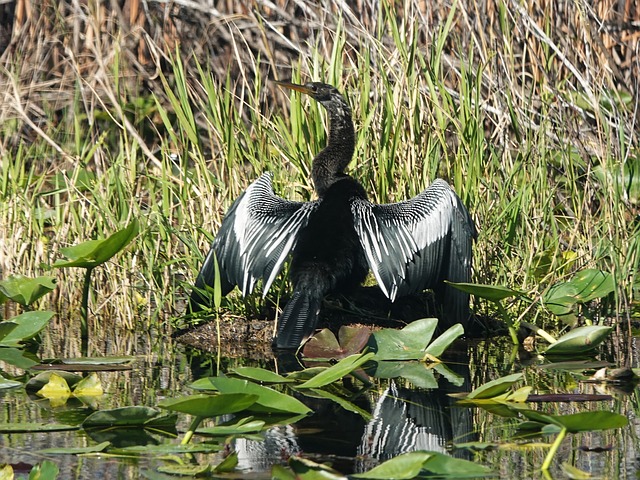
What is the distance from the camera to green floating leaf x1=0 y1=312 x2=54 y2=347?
16.0 ft

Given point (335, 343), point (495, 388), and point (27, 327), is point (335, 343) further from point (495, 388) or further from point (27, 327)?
point (27, 327)

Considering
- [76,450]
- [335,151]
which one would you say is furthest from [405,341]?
[76,450]

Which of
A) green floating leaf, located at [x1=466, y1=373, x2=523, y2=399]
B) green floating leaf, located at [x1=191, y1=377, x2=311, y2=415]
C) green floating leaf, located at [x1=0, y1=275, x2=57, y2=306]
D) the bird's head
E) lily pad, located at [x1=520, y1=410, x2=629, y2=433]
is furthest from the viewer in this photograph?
the bird's head

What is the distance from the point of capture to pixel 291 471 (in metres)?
3.11

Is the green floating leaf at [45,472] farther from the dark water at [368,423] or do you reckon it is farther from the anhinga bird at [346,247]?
the anhinga bird at [346,247]

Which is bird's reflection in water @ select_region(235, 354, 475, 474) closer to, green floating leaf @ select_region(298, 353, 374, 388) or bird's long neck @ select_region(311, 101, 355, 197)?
green floating leaf @ select_region(298, 353, 374, 388)

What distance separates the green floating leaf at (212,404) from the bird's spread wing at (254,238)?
1.67m

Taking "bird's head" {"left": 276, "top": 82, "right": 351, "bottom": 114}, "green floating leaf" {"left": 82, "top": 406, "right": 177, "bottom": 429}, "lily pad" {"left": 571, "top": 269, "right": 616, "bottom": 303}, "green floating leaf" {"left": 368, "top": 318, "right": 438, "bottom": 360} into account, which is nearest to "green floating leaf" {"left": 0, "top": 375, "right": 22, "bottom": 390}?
"green floating leaf" {"left": 82, "top": 406, "right": 177, "bottom": 429}

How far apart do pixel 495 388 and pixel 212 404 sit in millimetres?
1140

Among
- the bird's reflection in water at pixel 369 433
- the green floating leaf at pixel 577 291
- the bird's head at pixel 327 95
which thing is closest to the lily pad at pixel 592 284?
the green floating leaf at pixel 577 291

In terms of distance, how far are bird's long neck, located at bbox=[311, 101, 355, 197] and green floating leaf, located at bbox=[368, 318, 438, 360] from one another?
1.07 meters

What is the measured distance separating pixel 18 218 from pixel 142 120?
2.69 m

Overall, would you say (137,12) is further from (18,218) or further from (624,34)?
(624,34)

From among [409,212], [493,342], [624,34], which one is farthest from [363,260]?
[624,34]
